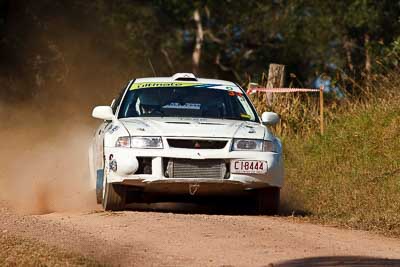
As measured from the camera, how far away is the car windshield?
1355 cm

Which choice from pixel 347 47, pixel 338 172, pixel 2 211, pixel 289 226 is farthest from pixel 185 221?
pixel 347 47

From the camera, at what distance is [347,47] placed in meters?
43.7

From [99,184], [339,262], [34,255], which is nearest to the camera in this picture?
[34,255]

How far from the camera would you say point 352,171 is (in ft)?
55.0

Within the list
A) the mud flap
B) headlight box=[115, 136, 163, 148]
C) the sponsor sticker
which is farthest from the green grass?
the mud flap

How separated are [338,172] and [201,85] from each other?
11.5ft

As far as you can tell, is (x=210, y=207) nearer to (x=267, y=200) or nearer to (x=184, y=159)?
(x=267, y=200)

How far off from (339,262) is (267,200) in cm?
359

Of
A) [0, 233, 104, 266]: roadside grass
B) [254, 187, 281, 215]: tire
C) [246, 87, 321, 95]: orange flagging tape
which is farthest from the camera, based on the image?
[246, 87, 321, 95]: orange flagging tape

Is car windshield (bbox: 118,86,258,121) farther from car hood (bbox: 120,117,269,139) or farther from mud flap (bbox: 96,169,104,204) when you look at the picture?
mud flap (bbox: 96,169,104,204)

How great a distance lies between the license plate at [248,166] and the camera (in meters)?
12.4

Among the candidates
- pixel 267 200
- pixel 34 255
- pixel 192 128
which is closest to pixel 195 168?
pixel 192 128

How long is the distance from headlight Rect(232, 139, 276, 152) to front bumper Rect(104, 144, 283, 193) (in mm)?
49

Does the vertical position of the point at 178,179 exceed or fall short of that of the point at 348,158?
it exceeds it
